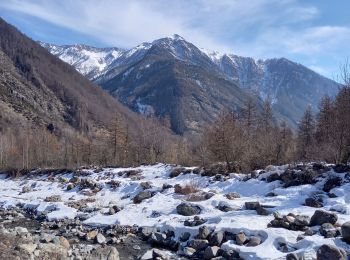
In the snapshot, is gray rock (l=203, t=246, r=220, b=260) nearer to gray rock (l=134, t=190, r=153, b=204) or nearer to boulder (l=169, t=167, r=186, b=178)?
gray rock (l=134, t=190, r=153, b=204)

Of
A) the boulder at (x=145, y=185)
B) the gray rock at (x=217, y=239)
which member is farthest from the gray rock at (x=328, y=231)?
the boulder at (x=145, y=185)

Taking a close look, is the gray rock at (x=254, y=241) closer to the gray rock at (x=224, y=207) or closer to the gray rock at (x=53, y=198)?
the gray rock at (x=224, y=207)

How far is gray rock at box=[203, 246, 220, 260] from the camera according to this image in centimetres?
1570

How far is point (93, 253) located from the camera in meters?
16.6

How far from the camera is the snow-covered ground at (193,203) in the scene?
15.4 meters

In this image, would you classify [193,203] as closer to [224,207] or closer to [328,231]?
[224,207]

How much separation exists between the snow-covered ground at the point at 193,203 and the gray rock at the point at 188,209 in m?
0.25

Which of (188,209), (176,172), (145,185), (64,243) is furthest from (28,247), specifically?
(176,172)

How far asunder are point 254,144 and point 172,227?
55.6 ft

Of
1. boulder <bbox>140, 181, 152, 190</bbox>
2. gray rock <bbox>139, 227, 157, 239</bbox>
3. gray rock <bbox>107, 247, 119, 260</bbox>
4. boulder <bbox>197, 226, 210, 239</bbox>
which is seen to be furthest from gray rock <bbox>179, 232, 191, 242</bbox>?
boulder <bbox>140, 181, 152, 190</bbox>

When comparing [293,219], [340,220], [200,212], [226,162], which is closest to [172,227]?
[200,212]

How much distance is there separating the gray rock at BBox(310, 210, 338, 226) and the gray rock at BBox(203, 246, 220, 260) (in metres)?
3.97

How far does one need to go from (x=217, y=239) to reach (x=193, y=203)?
17.3 ft

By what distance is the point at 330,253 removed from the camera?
12656 millimetres
